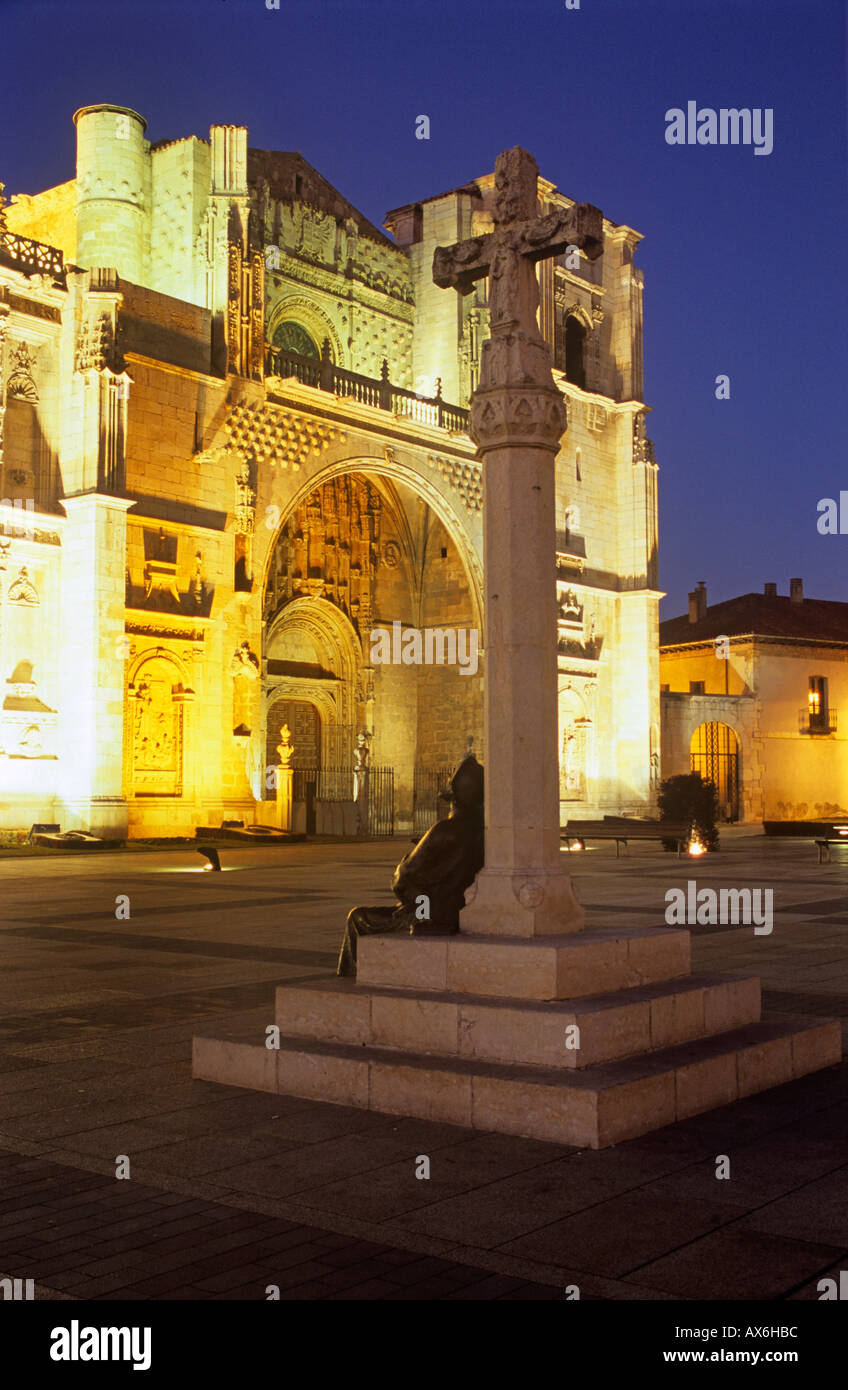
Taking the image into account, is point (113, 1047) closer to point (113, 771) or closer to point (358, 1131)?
point (358, 1131)

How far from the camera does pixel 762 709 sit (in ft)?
151

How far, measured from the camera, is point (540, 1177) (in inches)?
183

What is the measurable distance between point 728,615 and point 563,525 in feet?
44.5

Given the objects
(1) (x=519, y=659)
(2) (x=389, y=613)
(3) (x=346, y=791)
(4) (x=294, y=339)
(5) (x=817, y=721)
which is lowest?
(3) (x=346, y=791)

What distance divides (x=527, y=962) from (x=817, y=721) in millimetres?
44333

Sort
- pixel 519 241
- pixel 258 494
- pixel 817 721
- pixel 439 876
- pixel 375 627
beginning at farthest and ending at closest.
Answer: pixel 817 721, pixel 375 627, pixel 258 494, pixel 519 241, pixel 439 876

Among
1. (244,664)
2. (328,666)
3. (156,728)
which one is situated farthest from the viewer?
(328,666)

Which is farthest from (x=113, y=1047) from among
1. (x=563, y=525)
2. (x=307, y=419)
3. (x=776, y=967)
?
(x=563, y=525)

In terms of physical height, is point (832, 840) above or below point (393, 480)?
below

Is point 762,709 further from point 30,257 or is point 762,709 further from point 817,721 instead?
point 30,257

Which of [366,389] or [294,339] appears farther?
[294,339]

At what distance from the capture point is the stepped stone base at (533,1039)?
531 centimetres

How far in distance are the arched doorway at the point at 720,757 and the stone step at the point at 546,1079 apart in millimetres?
39216

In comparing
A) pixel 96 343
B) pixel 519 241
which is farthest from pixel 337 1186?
pixel 96 343
